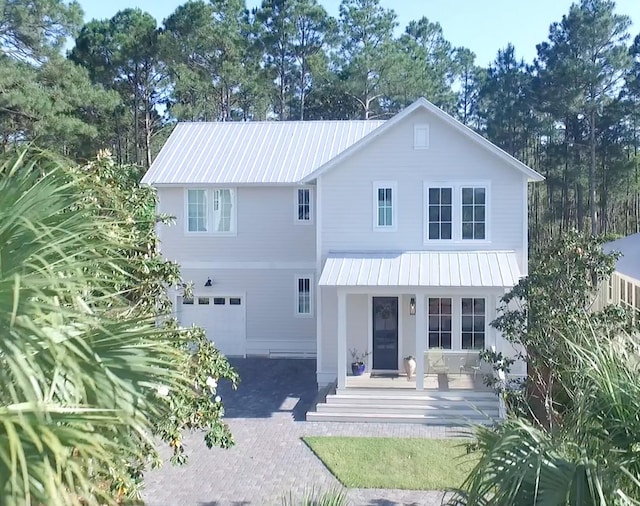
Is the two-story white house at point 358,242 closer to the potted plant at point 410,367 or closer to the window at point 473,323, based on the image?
the window at point 473,323

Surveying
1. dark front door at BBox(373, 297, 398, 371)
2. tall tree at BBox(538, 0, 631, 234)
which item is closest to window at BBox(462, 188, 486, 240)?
dark front door at BBox(373, 297, 398, 371)

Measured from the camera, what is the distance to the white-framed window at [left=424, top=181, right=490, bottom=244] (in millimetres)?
16891

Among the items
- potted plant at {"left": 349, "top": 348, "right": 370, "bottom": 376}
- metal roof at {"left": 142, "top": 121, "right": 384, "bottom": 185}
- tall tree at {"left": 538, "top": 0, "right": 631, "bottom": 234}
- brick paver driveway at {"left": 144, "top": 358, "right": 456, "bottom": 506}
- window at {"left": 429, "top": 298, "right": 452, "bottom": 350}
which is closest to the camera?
brick paver driveway at {"left": 144, "top": 358, "right": 456, "bottom": 506}

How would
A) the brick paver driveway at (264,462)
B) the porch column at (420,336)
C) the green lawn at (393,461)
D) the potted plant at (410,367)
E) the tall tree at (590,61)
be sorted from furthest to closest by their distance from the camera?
the tall tree at (590,61) → the potted plant at (410,367) → the porch column at (420,336) → the green lawn at (393,461) → the brick paver driveway at (264,462)

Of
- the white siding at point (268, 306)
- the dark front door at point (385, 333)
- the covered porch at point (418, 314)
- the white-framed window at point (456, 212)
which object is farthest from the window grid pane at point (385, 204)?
the white siding at point (268, 306)

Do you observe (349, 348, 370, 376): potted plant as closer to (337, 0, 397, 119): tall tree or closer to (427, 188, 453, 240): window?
(427, 188, 453, 240): window

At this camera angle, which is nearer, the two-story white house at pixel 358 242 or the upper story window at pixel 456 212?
the two-story white house at pixel 358 242

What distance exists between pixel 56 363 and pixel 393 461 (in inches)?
400

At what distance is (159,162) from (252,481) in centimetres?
1317

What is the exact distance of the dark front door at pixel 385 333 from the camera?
17578 millimetres

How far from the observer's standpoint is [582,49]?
36.9 metres

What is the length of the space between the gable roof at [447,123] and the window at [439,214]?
1.47 metres

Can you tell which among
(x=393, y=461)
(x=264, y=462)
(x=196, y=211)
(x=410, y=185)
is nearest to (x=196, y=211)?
(x=196, y=211)

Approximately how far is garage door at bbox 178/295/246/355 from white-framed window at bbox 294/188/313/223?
10.5 ft
